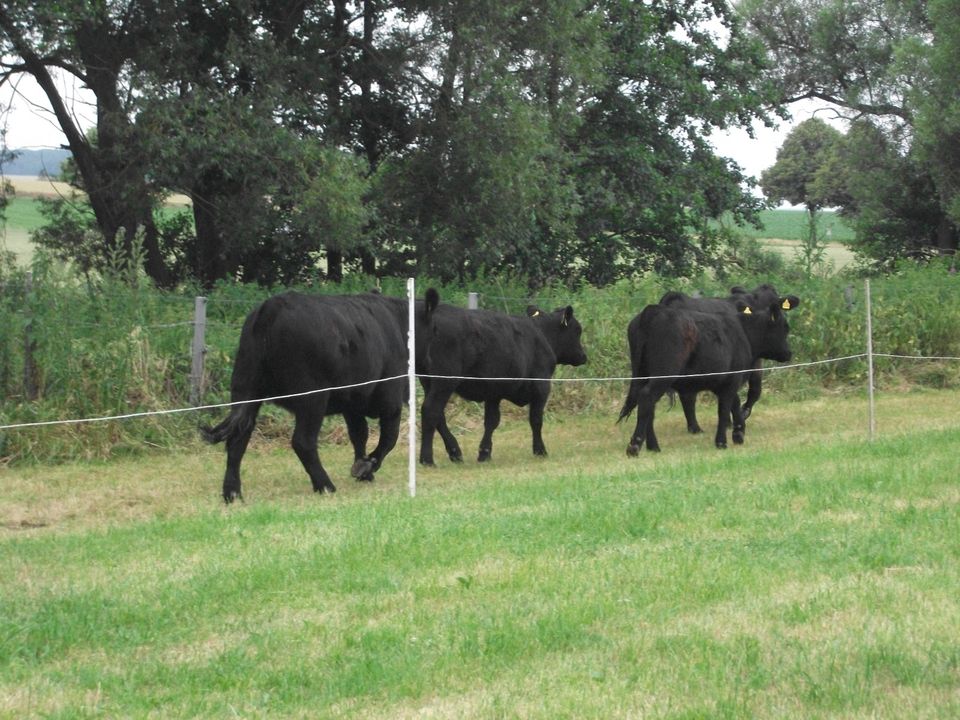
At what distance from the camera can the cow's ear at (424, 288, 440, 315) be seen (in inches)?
509

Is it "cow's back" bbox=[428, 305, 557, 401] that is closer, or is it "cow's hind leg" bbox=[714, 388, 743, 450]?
"cow's back" bbox=[428, 305, 557, 401]

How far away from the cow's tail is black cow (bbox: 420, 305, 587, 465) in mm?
2795

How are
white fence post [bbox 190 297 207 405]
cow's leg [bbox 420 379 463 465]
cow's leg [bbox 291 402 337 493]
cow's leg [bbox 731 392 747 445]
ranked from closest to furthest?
cow's leg [bbox 291 402 337 493]
cow's leg [bbox 420 379 463 465]
cow's leg [bbox 731 392 747 445]
white fence post [bbox 190 297 207 405]

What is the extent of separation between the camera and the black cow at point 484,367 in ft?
44.7

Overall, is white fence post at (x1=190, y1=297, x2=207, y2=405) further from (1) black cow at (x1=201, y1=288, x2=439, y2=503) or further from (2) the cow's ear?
(1) black cow at (x1=201, y1=288, x2=439, y2=503)

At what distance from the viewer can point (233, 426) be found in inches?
420

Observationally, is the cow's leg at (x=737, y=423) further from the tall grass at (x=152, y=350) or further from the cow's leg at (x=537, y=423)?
the tall grass at (x=152, y=350)

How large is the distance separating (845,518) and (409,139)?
49.7 ft

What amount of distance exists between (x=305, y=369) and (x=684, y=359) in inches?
197

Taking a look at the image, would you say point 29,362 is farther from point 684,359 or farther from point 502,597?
point 502,597

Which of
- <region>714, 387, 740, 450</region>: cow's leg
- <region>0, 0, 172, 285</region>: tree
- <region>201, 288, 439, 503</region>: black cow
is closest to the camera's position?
<region>201, 288, 439, 503</region>: black cow

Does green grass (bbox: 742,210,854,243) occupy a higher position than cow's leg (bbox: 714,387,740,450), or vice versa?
green grass (bbox: 742,210,854,243)

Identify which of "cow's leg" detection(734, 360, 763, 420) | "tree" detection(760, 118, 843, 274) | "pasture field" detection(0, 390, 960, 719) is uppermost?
"tree" detection(760, 118, 843, 274)

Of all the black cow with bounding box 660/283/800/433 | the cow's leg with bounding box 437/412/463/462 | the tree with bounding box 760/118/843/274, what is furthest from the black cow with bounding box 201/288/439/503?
the tree with bounding box 760/118/843/274
